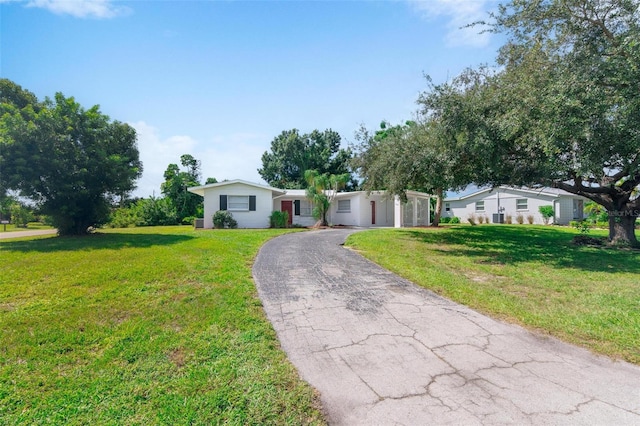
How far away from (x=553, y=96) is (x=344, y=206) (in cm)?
1795

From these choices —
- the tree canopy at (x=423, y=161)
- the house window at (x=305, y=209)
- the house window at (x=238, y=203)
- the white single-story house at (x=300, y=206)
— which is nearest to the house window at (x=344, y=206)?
the white single-story house at (x=300, y=206)

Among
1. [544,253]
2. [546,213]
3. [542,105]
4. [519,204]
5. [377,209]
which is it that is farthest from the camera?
[519,204]

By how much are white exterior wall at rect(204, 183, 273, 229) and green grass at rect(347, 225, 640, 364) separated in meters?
9.42

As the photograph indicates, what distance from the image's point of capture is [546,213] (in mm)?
26156

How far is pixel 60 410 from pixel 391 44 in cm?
1175

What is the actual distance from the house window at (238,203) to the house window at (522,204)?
23.5 metres

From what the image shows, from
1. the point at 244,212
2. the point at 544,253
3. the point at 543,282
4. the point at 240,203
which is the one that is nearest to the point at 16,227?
the point at 240,203

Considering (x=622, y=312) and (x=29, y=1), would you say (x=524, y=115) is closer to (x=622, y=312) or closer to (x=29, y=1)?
(x=622, y=312)

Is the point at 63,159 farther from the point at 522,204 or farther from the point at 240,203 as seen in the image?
the point at 522,204

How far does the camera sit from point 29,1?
7844 mm

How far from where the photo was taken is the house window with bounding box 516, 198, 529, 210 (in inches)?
1094

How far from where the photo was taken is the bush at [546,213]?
2598 centimetres

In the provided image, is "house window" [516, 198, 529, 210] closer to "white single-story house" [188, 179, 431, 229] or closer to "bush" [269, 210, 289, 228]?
"white single-story house" [188, 179, 431, 229]

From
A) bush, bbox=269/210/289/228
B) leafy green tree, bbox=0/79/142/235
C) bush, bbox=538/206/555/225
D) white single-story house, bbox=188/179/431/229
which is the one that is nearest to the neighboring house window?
white single-story house, bbox=188/179/431/229
